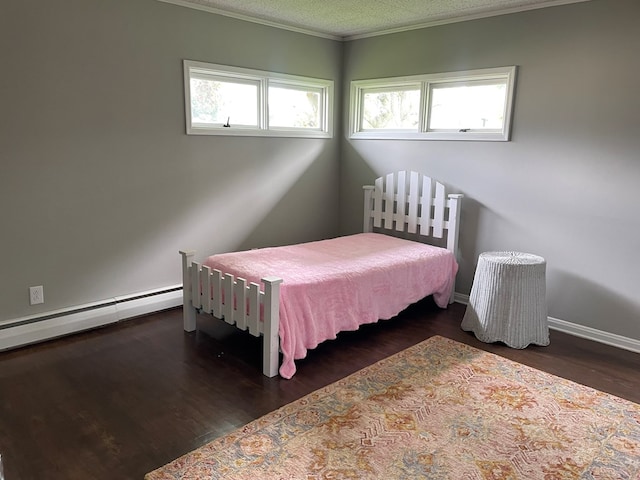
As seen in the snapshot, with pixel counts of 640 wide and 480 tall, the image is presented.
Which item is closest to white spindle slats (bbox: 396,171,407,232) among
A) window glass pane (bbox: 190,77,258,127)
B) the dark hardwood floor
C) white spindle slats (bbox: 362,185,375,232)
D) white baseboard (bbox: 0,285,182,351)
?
white spindle slats (bbox: 362,185,375,232)

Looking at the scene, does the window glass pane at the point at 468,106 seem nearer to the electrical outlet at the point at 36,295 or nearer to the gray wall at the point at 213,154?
the gray wall at the point at 213,154

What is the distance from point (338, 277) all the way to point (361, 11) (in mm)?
2206

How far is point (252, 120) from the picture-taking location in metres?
4.29

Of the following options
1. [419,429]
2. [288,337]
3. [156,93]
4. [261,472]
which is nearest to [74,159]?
[156,93]

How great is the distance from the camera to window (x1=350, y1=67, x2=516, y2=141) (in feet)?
12.6

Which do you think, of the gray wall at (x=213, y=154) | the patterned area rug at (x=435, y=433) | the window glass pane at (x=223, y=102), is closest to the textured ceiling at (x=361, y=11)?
the gray wall at (x=213, y=154)

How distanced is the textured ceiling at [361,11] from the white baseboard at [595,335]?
2.33 metres

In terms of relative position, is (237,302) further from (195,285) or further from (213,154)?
(213,154)

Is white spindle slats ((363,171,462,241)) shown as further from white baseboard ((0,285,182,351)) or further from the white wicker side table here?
white baseboard ((0,285,182,351))

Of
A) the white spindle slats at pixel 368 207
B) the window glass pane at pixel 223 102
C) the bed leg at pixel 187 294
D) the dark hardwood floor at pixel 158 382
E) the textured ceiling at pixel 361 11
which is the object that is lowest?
the dark hardwood floor at pixel 158 382

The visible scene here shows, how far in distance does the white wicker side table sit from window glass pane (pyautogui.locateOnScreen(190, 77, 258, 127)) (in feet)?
8.00

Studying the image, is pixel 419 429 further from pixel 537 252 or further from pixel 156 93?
pixel 156 93

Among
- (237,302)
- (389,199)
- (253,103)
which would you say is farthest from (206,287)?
(389,199)

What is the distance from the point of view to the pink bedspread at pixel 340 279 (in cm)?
286
